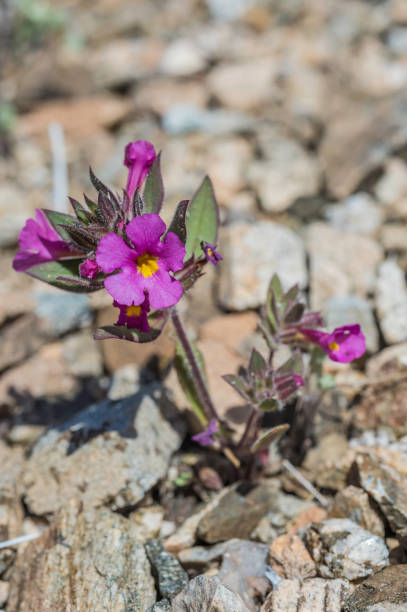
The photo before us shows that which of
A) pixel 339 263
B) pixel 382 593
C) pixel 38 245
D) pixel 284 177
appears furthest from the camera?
pixel 284 177

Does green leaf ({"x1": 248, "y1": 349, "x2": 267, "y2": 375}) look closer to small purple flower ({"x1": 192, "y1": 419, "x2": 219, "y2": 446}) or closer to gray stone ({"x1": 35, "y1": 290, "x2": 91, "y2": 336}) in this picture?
small purple flower ({"x1": 192, "y1": 419, "x2": 219, "y2": 446})

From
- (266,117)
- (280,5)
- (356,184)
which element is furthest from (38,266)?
(280,5)

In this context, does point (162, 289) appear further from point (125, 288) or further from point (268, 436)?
point (268, 436)

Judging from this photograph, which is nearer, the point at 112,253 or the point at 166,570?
the point at 112,253

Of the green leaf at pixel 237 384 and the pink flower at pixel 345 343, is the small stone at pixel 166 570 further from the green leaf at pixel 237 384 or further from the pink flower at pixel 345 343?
the pink flower at pixel 345 343

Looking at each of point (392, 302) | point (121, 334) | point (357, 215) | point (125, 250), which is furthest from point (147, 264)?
point (357, 215)

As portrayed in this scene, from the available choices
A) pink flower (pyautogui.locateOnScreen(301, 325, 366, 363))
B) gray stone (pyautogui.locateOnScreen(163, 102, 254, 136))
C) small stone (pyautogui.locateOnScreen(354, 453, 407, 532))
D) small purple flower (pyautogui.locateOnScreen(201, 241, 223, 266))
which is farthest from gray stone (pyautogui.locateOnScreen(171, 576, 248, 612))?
gray stone (pyautogui.locateOnScreen(163, 102, 254, 136))

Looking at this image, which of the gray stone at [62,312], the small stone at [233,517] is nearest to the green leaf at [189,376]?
the small stone at [233,517]

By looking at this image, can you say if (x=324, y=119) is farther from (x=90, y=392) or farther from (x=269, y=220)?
(x=90, y=392)
